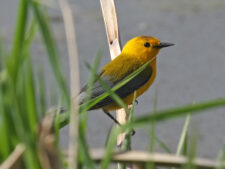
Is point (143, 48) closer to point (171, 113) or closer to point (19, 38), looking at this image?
point (19, 38)

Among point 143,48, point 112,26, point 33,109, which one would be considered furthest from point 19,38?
point 143,48

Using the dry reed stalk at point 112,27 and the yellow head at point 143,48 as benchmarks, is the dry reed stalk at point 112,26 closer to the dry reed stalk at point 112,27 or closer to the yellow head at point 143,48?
the dry reed stalk at point 112,27

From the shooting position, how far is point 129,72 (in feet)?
8.18

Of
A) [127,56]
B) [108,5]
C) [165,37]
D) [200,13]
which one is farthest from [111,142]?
[200,13]

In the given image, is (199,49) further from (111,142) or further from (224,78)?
(111,142)

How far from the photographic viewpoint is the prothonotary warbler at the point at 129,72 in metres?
2.36

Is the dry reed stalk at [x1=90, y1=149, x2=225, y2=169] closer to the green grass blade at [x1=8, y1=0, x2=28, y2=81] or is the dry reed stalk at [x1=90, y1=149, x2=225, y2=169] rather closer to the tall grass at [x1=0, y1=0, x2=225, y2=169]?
the tall grass at [x1=0, y1=0, x2=225, y2=169]

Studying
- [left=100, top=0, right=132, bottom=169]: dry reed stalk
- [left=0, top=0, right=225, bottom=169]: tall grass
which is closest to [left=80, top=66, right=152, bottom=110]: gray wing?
[left=100, top=0, right=132, bottom=169]: dry reed stalk

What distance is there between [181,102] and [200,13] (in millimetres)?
1282

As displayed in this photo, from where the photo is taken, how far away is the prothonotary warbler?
2357mm

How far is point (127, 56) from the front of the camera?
101 inches

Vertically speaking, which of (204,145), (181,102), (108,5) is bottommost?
(204,145)

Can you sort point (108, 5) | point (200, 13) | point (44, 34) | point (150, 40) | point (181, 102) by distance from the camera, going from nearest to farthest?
1. point (44, 34)
2. point (108, 5)
3. point (150, 40)
4. point (181, 102)
5. point (200, 13)

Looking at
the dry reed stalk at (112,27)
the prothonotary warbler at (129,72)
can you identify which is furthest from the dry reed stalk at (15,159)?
the prothonotary warbler at (129,72)
